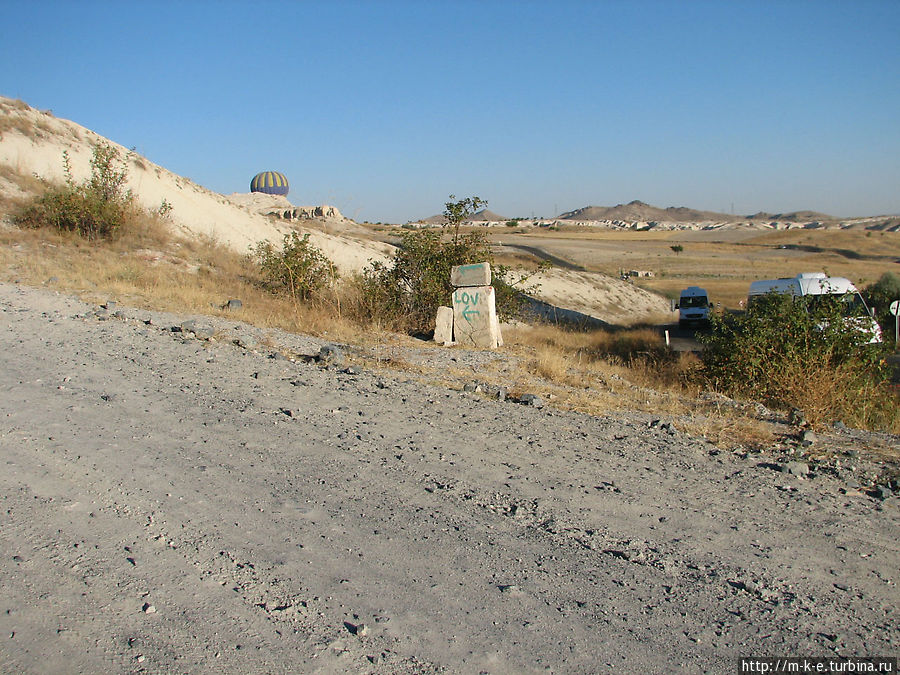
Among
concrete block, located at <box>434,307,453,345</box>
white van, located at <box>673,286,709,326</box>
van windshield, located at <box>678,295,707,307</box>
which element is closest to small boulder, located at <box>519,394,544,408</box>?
concrete block, located at <box>434,307,453,345</box>

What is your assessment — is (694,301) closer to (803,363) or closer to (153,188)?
(803,363)

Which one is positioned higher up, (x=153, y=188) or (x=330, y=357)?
(x=153, y=188)

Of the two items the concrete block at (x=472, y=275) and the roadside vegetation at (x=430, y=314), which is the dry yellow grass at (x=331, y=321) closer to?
the roadside vegetation at (x=430, y=314)

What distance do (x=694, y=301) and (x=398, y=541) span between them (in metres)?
27.8

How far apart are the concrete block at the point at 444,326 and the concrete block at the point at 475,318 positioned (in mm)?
107

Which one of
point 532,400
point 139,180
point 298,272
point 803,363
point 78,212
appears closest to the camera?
point 532,400

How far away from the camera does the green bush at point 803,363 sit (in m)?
8.40

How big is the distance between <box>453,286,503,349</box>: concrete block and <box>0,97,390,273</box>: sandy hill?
9.21 m

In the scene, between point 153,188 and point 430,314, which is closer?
point 430,314

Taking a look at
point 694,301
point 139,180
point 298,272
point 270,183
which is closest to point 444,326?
point 298,272

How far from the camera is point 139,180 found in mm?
25453

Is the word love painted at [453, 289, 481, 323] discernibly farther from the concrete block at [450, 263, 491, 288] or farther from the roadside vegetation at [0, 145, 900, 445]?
the roadside vegetation at [0, 145, 900, 445]

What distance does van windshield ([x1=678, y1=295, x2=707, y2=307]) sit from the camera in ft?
94.6

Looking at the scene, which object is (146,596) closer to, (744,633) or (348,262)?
(744,633)
